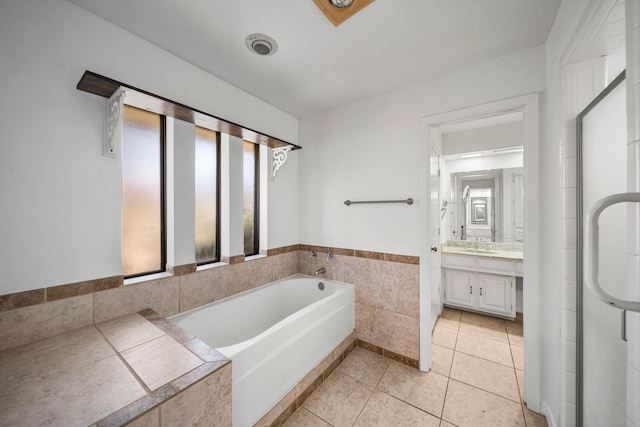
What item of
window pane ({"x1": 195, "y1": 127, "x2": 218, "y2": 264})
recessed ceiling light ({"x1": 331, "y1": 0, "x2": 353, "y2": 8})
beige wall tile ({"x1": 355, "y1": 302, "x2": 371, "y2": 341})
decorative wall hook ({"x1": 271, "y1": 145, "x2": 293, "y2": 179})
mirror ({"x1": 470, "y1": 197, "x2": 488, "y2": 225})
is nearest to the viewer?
recessed ceiling light ({"x1": 331, "y1": 0, "x2": 353, "y2": 8})

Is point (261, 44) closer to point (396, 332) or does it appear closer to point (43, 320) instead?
point (43, 320)

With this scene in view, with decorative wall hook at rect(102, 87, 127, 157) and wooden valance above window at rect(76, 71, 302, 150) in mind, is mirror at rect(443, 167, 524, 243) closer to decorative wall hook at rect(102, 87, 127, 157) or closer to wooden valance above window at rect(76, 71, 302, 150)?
wooden valance above window at rect(76, 71, 302, 150)

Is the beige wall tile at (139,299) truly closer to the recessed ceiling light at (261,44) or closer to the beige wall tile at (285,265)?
the beige wall tile at (285,265)

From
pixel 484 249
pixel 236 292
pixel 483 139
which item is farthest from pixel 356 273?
Answer: pixel 483 139

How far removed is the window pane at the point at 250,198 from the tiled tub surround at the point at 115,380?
1.21 metres

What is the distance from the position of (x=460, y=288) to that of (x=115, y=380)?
3.36 meters

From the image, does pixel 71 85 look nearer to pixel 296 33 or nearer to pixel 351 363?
pixel 296 33

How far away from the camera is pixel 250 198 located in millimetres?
2396

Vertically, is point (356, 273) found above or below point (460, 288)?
above

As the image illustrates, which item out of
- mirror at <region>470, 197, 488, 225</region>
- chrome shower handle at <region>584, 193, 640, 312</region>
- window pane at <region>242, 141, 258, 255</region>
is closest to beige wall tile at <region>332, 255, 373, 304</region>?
window pane at <region>242, 141, 258, 255</region>

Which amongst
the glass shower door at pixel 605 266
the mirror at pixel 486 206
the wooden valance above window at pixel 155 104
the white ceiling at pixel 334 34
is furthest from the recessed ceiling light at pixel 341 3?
the mirror at pixel 486 206

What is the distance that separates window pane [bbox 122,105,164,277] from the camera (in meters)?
1.55

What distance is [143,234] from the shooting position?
163cm

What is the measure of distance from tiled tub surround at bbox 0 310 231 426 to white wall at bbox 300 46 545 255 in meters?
1.61
